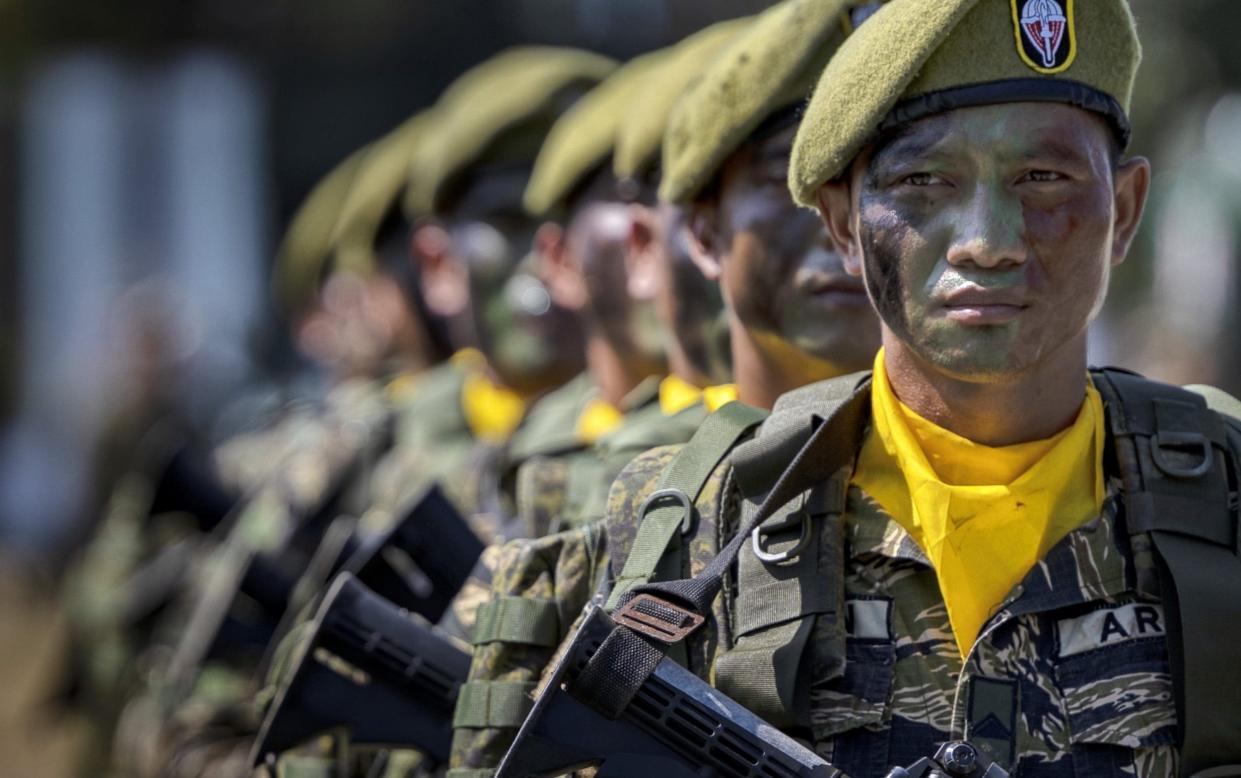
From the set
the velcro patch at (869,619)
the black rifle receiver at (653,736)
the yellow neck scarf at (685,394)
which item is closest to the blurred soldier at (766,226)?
the yellow neck scarf at (685,394)

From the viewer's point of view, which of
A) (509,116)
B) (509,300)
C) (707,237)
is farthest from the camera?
(509,116)

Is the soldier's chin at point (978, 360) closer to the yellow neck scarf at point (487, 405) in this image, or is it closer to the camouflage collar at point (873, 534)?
the camouflage collar at point (873, 534)

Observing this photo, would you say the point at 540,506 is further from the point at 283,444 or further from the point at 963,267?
the point at 283,444

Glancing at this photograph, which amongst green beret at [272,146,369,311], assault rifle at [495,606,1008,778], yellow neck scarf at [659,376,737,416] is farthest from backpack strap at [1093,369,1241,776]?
green beret at [272,146,369,311]

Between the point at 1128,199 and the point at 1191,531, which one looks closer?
the point at 1191,531

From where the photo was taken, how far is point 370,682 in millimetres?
4531

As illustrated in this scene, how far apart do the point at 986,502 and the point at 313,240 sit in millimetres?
9646

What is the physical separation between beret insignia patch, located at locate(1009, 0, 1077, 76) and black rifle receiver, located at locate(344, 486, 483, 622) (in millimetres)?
2128

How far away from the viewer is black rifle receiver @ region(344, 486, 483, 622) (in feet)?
16.5

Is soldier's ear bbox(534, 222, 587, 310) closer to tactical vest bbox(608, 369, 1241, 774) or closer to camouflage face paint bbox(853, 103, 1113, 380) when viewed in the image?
tactical vest bbox(608, 369, 1241, 774)

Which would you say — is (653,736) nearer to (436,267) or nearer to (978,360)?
(978,360)

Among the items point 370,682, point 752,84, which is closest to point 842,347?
point 752,84

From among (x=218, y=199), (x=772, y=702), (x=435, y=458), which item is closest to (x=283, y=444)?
(x=435, y=458)

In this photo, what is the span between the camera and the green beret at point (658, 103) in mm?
5461
